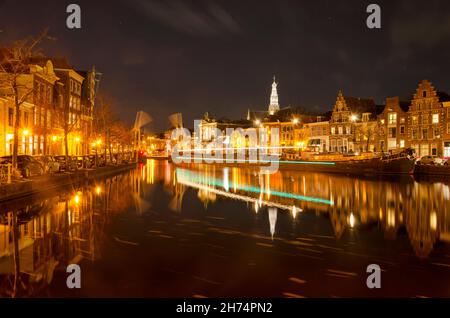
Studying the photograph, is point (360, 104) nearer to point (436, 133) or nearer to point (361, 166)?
point (436, 133)

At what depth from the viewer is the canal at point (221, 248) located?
9.49 m

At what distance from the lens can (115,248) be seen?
514 inches

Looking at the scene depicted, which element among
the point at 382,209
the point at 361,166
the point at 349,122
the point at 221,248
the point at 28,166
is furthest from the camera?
the point at 349,122

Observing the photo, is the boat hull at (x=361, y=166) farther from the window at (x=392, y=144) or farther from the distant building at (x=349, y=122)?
the distant building at (x=349, y=122)

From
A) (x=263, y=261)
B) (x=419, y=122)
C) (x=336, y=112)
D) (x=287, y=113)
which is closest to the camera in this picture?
(x=263, y=261)

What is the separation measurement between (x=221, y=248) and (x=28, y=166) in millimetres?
21749

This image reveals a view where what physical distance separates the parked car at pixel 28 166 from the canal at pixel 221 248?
5.58 metres

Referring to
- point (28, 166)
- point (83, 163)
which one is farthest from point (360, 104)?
point (28, 166)

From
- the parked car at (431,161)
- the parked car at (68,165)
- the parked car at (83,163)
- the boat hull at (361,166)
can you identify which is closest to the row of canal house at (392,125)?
the parked car at (431,161)

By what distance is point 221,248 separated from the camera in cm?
1322

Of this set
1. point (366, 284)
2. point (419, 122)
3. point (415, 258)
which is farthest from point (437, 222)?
point (419, 122)
